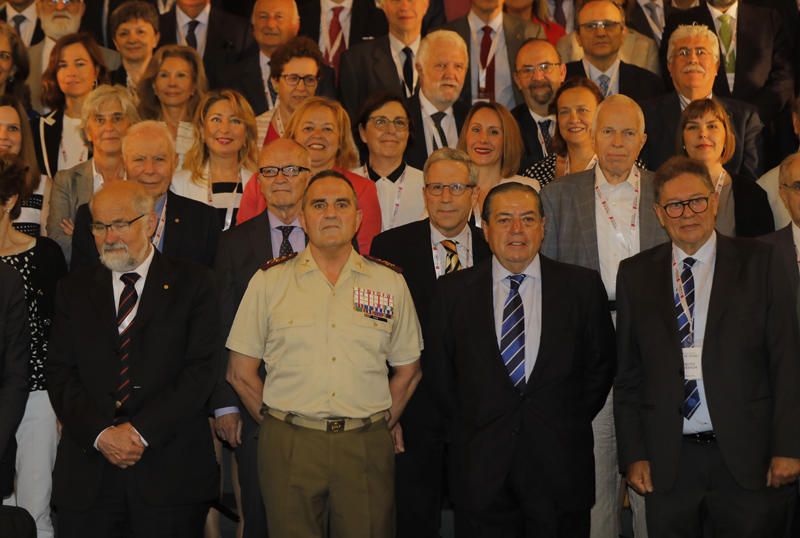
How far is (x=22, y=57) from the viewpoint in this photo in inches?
320

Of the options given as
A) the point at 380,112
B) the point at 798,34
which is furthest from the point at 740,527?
the point at 798,34

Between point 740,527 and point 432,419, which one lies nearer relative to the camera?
point 740,527

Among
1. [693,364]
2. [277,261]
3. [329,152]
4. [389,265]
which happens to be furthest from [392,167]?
[693,364]

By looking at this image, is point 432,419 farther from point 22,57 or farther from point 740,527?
point 22,57

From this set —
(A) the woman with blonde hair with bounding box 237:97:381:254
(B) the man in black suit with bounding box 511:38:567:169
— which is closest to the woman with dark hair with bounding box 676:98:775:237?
(B) the man in black suit with bounding box 511:38:567:169

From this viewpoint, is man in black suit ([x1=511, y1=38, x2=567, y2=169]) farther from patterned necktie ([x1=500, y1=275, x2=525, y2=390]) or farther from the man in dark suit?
patterned necktie ([x1=500, y1=275, x2=525, y2=390])

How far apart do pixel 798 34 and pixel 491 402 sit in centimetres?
490

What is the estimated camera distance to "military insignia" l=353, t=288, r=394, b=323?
518cm

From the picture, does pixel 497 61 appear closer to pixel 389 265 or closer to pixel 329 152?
pixel 329 152

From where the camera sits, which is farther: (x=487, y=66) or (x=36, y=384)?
(x=487, y=66)

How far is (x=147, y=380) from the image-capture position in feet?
17.0

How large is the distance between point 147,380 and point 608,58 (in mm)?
4308

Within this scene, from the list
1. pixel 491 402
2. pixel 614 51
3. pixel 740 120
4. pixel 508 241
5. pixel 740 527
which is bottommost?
pixel 740 527

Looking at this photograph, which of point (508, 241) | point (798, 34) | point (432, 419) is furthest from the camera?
point (798, 34)
